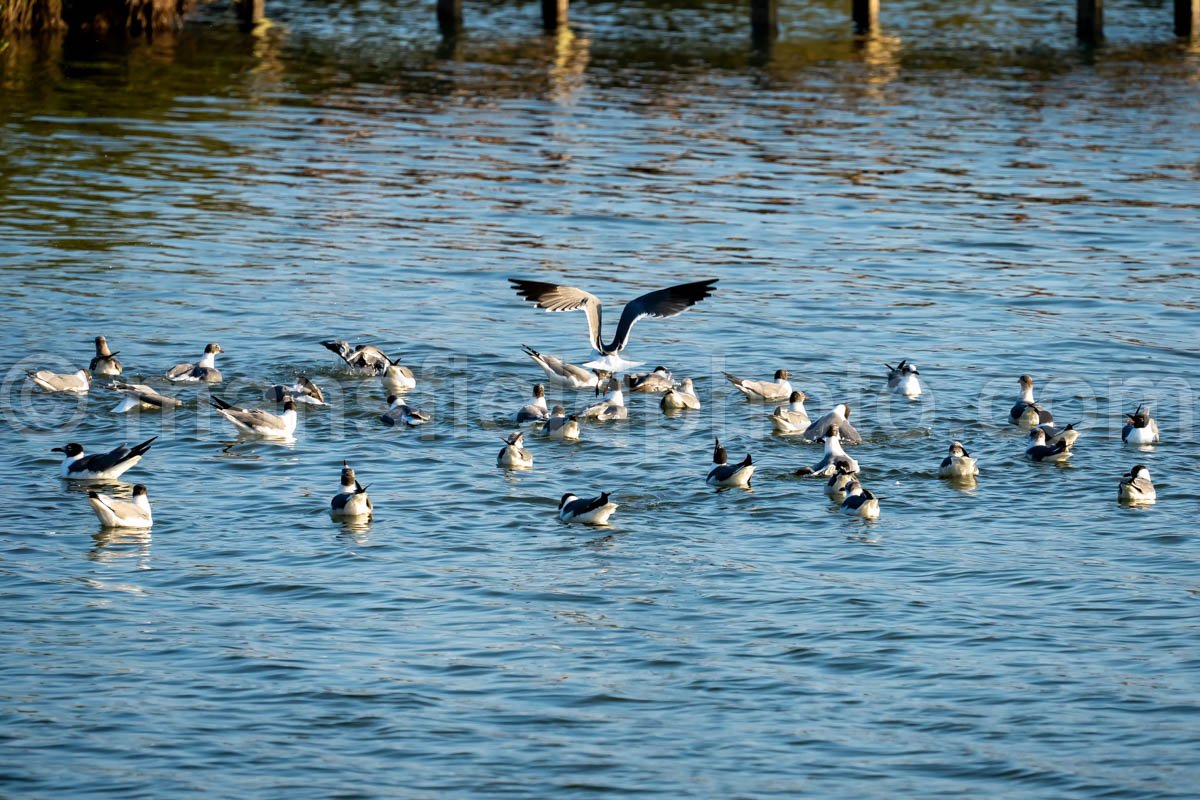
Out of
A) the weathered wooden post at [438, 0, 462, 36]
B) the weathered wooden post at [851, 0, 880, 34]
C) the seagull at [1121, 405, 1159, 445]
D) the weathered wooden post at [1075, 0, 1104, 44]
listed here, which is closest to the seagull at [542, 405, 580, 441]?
the seagull at [1121, 405, 1159, 445]

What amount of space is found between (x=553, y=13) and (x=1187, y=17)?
20215mm

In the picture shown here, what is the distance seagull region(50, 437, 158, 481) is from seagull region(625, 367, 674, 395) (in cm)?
662

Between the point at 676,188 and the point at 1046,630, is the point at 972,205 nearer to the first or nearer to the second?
the point at 676,188

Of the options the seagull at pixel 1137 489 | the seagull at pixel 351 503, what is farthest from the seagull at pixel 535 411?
the seagull at pixel 1137 489

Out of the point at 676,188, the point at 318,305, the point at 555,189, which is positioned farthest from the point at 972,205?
the point at 318,305

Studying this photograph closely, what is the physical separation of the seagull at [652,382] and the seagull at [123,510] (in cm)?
725

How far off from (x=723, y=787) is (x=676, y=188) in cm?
2481

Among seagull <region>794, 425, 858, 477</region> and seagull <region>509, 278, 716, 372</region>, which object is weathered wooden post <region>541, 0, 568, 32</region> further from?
seagull <region>794, 425, 858, 477</region>

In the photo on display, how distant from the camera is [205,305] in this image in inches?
1012

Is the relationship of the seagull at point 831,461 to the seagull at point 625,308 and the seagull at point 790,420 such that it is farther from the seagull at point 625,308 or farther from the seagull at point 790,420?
the seagull at point 625,308

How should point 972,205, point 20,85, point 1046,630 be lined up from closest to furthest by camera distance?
point 1046,630 → point 972,205 → point 20,85

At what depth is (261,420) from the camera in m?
19.5

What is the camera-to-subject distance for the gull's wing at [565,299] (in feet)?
71.4

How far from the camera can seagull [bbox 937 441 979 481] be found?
18.3 m
